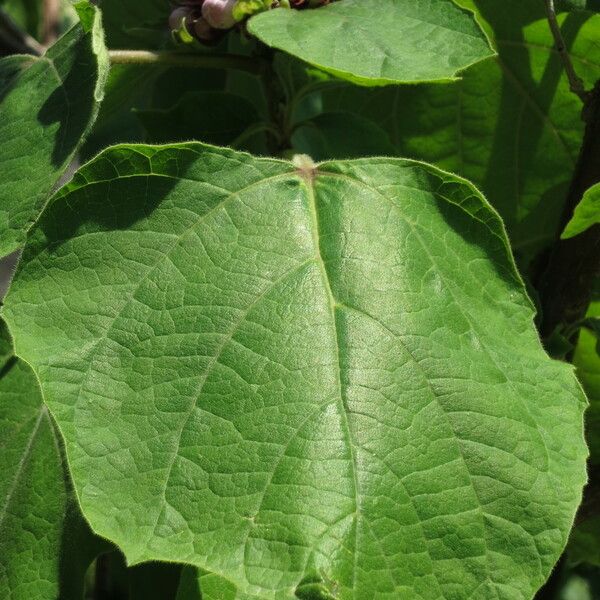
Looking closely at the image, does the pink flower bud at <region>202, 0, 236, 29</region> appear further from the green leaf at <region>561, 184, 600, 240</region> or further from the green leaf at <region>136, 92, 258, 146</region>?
the green leaf at <region>561, 184, 600, 240</region>

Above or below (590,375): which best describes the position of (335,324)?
above

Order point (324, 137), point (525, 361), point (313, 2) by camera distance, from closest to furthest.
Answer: point (525, 361), point (313, 2), point (324, 137)

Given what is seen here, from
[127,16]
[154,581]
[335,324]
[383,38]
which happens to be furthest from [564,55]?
[154,581]

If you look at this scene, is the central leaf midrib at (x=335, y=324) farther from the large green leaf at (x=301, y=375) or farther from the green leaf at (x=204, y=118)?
the green leaf at (x=204, y=118)

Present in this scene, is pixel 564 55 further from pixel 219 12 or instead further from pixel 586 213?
pixel 219 12

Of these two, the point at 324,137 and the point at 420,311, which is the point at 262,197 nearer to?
the point at 420,311

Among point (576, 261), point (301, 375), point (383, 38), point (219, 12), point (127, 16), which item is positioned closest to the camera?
point (301, 375)

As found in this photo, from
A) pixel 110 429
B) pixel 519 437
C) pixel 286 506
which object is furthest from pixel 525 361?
pixel 110 429

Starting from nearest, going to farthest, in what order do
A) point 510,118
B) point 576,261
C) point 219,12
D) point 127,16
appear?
1. point 219,12
2. point 576,261
3. point 510,118
4. point 127,16
